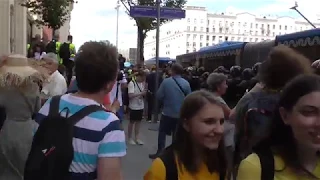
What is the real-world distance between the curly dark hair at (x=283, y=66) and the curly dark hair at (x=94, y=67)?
144 centimetres

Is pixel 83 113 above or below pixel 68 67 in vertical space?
below

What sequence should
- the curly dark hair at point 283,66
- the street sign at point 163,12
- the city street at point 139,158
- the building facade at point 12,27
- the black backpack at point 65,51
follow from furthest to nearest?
1. the building facade at point 12,27
2. the street sign at point 163,12
3. the black backpack at point 65,51
4. the city street at point 139,158
5. the curly dark hair at point 283,66

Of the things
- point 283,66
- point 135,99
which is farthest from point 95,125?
point 135,99

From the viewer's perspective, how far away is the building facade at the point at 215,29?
389 ft

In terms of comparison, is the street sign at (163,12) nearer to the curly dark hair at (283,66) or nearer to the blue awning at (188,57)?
the curly dark hair at (283,66)

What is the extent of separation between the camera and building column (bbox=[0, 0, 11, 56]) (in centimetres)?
1839

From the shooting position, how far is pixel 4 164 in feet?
15.1

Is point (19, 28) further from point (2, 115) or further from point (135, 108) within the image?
point (2, 115)

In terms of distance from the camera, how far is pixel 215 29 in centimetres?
12469

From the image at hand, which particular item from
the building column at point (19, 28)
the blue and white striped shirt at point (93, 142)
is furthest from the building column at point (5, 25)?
the blue and white striped shirt at point (93, 142)

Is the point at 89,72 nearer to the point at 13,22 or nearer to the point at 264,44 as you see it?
the point at 264,44

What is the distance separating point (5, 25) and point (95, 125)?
661 inches

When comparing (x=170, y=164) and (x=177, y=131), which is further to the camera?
(x=177, y=131)

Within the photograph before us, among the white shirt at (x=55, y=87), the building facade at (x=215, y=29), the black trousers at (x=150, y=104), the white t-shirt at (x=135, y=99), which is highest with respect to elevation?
the building facade at (x=215, y=29)
